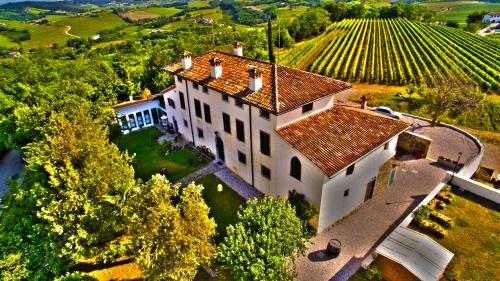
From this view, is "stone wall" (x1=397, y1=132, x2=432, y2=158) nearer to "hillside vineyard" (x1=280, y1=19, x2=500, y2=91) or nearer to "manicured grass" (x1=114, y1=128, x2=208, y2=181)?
"manicured grass" (x1=114, y1=128, x2=208, y2=181)

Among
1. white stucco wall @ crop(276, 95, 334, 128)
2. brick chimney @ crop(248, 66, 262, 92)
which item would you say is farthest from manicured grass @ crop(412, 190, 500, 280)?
brick chimney @ crop(248, 66, 262, 92)

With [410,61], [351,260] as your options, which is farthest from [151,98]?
[410,61]

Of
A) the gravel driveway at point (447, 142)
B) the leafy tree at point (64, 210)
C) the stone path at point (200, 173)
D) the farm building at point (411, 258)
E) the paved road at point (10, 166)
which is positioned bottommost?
the paved road at point (10, 166)

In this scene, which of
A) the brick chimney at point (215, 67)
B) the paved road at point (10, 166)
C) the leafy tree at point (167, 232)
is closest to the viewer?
the leafy tree at point (167, 232)

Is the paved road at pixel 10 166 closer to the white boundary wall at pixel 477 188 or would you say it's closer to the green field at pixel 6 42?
the white boundary wall at pixel 477 188

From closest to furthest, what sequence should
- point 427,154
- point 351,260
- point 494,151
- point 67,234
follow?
point 67,234 → point 351,260 → point 427,154 → point 494,151

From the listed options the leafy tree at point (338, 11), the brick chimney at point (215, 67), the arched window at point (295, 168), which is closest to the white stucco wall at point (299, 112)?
the arched window at point (295, 168)

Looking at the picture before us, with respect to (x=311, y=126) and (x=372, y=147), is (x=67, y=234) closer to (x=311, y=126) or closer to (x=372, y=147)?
(x=311, y=126)
